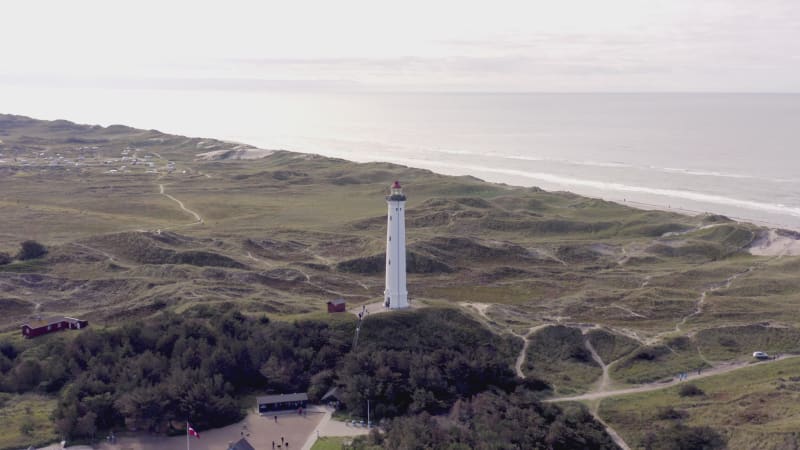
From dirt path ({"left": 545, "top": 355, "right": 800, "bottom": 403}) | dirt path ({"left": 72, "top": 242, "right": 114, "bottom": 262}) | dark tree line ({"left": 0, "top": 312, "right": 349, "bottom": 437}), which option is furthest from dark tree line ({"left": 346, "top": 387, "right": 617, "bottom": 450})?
dirt path ({"left": 72, "top": 242, "right": 114, "bottom": 262})

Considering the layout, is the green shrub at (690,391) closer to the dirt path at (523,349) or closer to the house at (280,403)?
the dirt path at (523,349)

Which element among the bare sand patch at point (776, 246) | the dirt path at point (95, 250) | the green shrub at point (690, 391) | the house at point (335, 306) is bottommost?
the green shrub at point (690, 391)

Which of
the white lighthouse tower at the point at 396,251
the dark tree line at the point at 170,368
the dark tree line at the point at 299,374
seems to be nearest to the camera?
the dark tree line at the point at 299,374

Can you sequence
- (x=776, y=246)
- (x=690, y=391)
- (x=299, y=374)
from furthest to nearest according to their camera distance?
(x=776, y=246) → (x=299, y=374) → (x=690, y=391)

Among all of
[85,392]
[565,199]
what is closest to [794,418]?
[85,392]

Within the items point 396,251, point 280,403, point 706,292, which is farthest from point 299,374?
point 706,292

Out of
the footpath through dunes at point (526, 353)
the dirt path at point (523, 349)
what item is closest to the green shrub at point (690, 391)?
the footpath through dunes at point (526, 353)

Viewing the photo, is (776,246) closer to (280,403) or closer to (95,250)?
(280,403)
